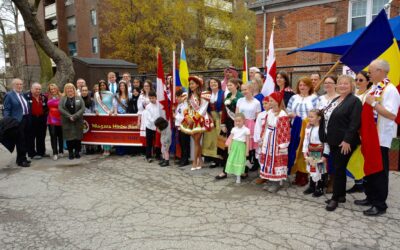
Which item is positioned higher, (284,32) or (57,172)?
(284,32)

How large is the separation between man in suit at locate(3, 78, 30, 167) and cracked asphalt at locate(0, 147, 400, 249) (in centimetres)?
87

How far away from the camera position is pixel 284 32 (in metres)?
16.7

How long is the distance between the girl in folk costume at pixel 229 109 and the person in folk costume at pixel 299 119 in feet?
3.17

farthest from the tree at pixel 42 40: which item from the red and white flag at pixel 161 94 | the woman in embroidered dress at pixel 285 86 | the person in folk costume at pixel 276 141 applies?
the person in folk costume at pixel 276 141

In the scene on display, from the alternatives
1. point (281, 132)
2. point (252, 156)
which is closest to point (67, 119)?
point (252, 156)

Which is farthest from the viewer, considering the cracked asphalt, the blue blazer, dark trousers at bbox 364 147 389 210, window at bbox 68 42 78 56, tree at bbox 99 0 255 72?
window at bbox 68 42 78 56

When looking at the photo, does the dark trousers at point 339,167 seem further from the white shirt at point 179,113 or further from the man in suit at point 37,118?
the man in suit at point 37,118

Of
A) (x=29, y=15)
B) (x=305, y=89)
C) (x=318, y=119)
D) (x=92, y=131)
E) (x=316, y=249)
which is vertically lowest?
(x=316, y=249)

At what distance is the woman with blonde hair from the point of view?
701 cm

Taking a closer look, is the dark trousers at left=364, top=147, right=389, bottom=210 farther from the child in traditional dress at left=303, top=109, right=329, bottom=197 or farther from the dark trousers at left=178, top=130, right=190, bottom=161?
the dark trousers at left=178, top=130, right=190, bottom=161

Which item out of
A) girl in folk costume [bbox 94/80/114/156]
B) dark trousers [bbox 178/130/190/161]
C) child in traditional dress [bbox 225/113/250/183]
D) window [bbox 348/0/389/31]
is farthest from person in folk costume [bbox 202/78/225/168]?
window [bbox 348/0/389/31]

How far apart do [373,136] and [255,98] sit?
2114mm

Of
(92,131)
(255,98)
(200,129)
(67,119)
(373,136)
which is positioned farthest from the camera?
(92,131)

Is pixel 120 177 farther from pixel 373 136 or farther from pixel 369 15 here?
pixel 369 15
